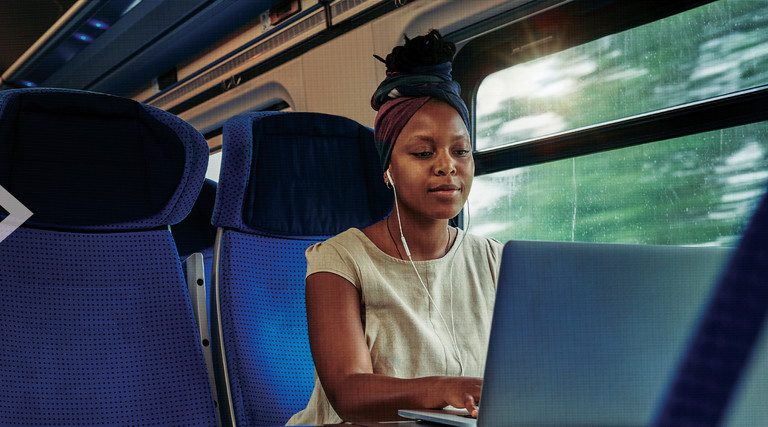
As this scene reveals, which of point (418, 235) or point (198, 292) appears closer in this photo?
point (418, 235)

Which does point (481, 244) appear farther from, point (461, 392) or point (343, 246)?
point (461, 392)

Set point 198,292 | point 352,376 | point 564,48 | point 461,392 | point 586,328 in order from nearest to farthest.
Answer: point 586,328 → point 461,392 → point 352,376 → point 198,292 → point 564,48

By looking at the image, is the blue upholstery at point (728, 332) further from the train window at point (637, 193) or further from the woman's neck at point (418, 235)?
the train window at point (637, 193)

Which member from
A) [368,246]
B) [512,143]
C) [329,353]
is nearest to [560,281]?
[329,353]

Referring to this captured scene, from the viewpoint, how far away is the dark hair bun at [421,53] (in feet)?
4.53

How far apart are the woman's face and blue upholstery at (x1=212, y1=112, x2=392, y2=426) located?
333mm

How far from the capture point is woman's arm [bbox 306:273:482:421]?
36.9 inches

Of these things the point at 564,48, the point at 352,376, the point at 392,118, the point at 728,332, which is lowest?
the point at 352,376

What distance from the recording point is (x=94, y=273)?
55.9 inches

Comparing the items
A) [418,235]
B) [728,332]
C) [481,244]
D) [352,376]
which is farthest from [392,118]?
[728,332]

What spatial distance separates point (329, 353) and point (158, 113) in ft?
2.32

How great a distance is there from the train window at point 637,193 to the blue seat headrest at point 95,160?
104cm

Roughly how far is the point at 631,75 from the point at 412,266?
99cm

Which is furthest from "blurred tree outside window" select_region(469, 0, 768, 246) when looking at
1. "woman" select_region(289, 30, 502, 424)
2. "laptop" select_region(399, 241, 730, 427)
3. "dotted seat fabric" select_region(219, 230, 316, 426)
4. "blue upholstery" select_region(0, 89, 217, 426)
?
"blue upholstery" select_region(0, 89, 217, 426)
